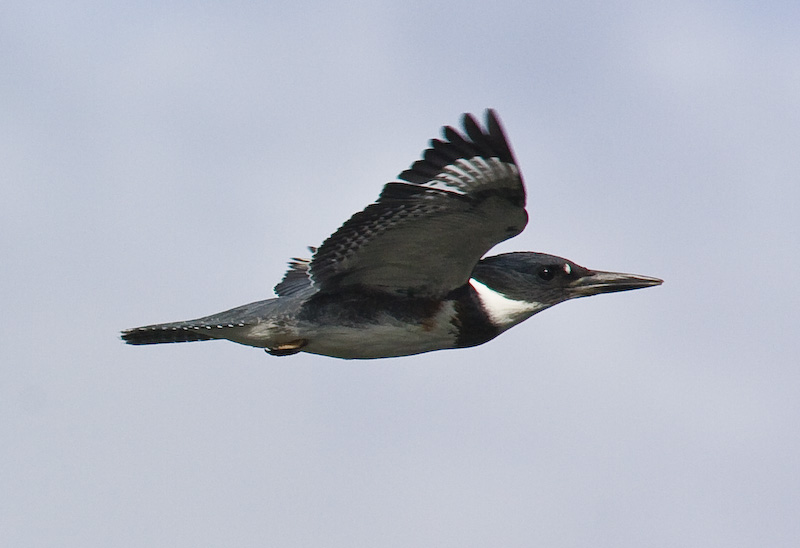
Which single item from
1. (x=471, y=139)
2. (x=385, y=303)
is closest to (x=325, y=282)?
(x=385, y=303)

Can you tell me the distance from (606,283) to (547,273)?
58cm

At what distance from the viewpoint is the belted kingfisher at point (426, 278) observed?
29.8 ft

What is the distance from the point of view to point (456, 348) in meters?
10.3

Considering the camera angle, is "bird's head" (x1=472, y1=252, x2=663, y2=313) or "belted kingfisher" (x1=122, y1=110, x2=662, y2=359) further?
Answer: "bird's head" (x1=472, y1=252, x2=663, y2=313)

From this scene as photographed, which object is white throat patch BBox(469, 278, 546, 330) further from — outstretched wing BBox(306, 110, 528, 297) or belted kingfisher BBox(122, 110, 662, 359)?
outstretched wing BBox(306, 110, 528, 297)

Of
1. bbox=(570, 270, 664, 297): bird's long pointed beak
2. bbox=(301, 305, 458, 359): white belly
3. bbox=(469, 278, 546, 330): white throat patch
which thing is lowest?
bbox=(301, 305, 458, 359): white belly

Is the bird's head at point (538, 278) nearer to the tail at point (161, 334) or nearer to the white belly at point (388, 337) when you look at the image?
the white belly at point (388, 337)

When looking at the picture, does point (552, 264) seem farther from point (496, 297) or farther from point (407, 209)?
point (407, 209)

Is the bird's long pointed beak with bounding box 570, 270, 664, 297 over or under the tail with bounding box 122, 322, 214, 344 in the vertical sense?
over

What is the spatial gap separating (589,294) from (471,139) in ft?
7.66

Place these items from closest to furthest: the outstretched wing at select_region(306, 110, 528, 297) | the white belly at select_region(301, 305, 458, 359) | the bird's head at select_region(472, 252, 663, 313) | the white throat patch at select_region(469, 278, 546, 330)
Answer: the outstretched wing at select_region(306, 110, 528, 297) < the white belly at select_region(301, 305, 458, 359) < the white throat patch at select_region(469, 278, 546, 330) < the bird's head at select_region(472, 252, 663, 313)

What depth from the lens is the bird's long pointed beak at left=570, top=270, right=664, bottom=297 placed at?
10.8m

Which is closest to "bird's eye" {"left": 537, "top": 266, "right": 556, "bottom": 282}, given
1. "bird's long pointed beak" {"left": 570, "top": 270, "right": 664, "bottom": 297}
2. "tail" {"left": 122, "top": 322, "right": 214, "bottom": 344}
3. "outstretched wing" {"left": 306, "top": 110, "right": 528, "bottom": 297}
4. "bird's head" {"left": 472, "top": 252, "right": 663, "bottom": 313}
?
"bird's head" {"left": 472, "top": 252, "right": 663, "bottom": 313}

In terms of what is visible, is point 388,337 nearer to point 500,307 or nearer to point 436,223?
point 500,307
